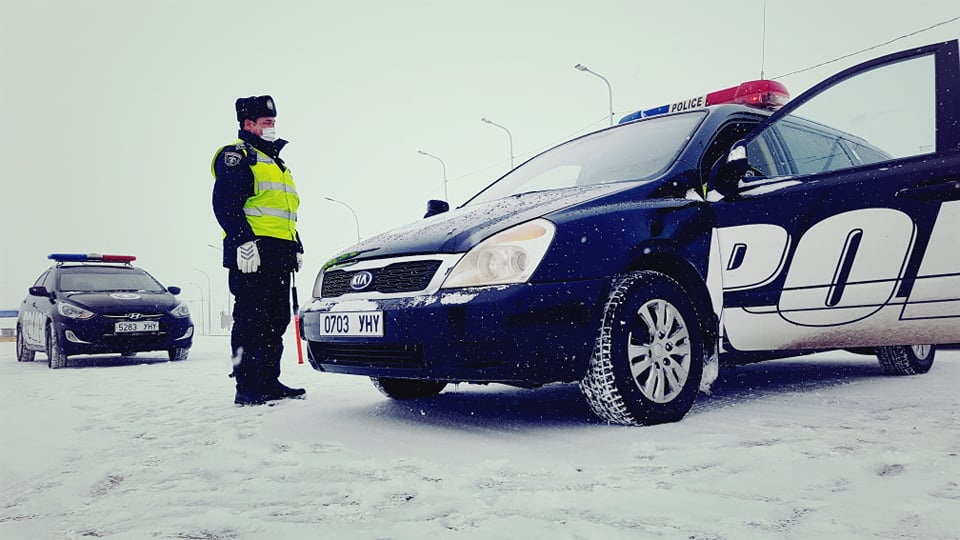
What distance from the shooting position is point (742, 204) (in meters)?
3.41

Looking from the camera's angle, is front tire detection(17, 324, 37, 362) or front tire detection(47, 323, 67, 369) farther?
front tire detection(17, 324, 37, 362)

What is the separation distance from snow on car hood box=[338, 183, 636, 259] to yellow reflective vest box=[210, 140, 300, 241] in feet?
2.67

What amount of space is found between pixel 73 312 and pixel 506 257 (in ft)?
21.8

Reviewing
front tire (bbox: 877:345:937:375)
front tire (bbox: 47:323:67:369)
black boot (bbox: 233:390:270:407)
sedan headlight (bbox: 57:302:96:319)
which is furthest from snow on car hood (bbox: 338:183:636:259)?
front tire (bbox: 47:323:67:369)

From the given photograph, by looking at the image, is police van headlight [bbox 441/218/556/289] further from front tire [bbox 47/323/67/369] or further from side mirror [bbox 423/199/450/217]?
front tire [bbox 47/323/67/369]

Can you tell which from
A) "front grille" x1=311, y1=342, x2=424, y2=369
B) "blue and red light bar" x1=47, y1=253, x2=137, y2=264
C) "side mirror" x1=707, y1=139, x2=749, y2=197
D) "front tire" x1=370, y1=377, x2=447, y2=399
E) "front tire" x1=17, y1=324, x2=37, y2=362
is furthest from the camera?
"front tire" x1=17, y1=324, x2=37, y2=362

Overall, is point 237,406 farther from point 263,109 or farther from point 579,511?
point 579,511

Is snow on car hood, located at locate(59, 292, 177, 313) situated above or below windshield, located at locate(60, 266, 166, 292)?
below

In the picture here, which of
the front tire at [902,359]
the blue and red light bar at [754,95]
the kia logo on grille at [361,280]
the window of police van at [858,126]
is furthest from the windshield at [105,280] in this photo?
the front tire at [902,359]

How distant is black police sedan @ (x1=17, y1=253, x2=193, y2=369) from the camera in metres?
7.60

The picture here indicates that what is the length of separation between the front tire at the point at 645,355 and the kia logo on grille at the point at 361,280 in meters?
1.12

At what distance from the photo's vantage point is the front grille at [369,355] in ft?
9.90

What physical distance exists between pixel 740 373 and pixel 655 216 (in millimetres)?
2402

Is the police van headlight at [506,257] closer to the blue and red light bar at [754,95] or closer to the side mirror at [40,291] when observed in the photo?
the blue and red light bar at [754,95]
